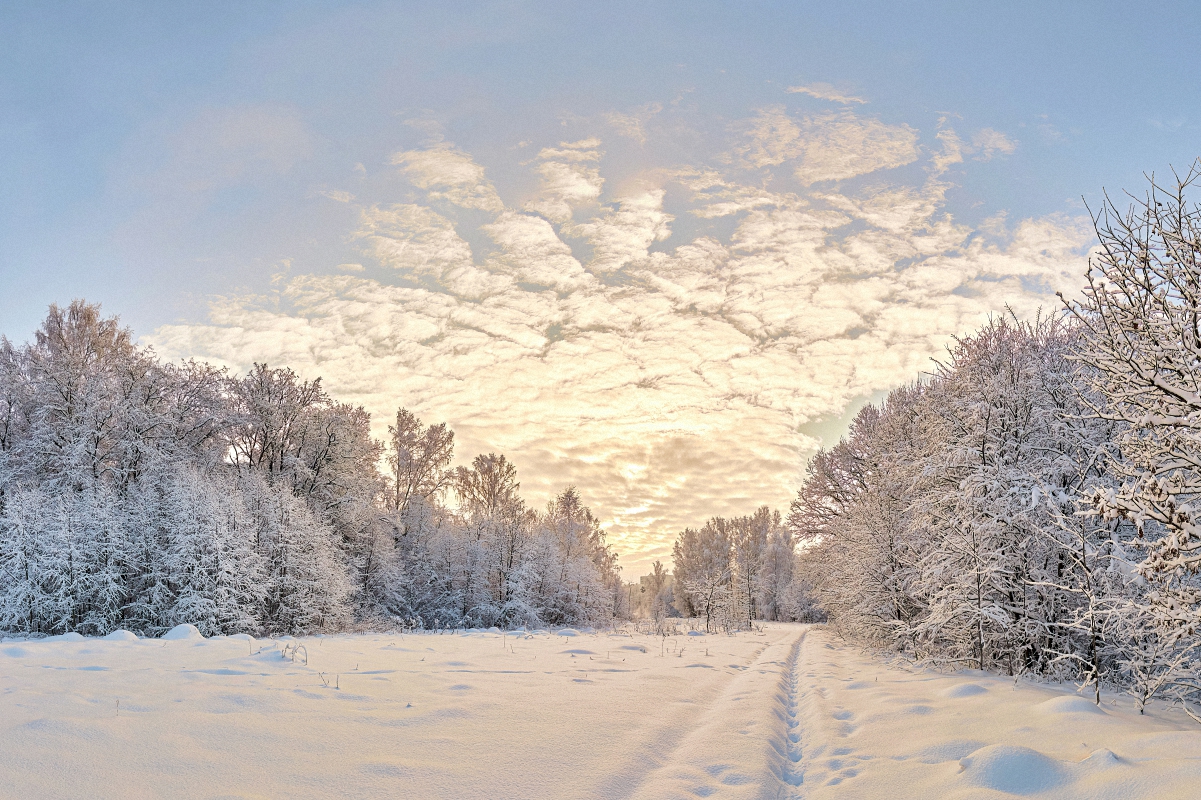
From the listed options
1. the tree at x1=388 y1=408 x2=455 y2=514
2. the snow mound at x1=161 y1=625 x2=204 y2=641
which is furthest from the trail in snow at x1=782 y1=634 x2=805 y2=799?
the tree at x1=388 y1=408 x2=455 y2=514

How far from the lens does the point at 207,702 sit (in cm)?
566

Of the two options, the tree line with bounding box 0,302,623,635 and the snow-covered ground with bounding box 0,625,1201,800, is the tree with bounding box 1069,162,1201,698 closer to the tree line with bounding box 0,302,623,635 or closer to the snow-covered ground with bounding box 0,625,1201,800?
the snow-covered ground with bounding box 0,625,1201,800

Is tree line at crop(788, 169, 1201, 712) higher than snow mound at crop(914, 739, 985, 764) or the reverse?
higher

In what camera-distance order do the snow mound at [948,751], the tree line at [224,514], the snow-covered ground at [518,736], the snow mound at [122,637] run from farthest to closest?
the tree line at [224,514]
the snow mound at [122,637]
the snow mound at [948,751]
the snow-covered ground at [518,736]

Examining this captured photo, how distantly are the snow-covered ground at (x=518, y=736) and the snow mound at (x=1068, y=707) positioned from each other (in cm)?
3

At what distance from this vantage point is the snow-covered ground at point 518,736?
161 inches

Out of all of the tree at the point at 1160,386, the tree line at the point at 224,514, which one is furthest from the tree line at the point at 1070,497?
the tree line at the point at 224,514

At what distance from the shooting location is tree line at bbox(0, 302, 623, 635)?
54.1 feet

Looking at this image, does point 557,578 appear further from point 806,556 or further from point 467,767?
point 467,767

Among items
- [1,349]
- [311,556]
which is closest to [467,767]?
[311,556]

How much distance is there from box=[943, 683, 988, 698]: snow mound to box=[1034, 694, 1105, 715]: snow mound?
1.46 m

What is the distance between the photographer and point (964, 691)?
8.54 meters

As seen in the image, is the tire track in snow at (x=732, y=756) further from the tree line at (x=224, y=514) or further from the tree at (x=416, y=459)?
the tree at (x=416, y=459)

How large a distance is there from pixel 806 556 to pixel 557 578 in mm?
15619
